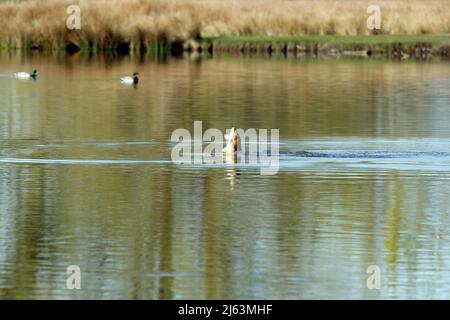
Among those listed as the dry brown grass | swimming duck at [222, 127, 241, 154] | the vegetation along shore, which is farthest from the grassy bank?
swimming duck at [222, 127, 241, 154]

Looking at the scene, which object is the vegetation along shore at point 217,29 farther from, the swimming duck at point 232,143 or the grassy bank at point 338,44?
the swimming duck at point 232,143

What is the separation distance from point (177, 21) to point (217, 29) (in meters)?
2.19

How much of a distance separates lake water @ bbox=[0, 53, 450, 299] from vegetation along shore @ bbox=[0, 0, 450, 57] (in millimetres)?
18487

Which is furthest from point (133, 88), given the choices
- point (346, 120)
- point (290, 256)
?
point (290, 256)

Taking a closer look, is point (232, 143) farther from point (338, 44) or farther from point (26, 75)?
point (338, 44)

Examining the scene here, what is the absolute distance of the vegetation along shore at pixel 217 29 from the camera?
5203 centimetres

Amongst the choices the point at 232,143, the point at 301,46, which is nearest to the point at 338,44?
the point at 301,46

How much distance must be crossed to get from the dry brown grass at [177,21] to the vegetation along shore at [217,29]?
0.04 m

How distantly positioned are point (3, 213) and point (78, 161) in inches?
192

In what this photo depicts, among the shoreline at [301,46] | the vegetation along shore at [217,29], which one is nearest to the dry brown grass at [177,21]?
the vegetation along shore at [217,29]

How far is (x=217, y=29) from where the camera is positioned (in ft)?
181

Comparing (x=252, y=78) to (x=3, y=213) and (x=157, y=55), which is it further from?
(x=3, y=213)
